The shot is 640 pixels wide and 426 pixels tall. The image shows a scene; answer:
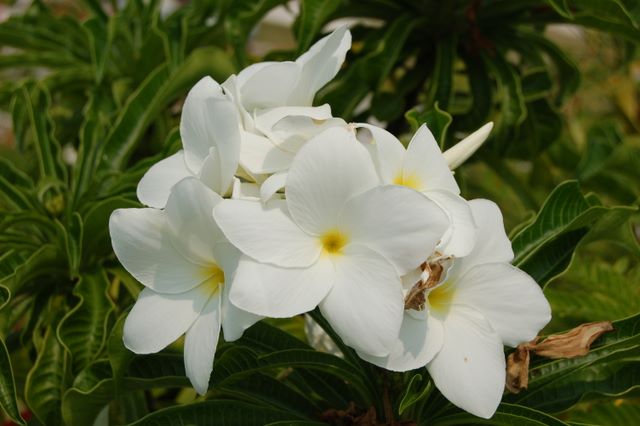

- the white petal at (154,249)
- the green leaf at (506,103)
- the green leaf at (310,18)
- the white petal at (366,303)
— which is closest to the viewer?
the white petal at (366,303)

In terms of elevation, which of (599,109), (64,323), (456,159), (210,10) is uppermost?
(456,159)

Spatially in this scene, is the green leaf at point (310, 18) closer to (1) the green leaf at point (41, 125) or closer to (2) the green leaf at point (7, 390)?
(1) the green leaf at point (41, 125)

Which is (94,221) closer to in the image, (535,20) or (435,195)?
(435,195)

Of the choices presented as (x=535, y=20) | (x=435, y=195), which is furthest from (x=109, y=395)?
(x=535, y=20)

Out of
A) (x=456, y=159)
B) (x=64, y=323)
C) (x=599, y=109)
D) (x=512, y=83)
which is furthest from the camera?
(x=599, y=109)

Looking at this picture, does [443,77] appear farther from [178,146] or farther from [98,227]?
[98,227]

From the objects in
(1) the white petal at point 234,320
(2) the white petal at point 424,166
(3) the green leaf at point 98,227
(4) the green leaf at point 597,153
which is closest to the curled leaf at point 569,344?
(2) the white petal at point 424,166

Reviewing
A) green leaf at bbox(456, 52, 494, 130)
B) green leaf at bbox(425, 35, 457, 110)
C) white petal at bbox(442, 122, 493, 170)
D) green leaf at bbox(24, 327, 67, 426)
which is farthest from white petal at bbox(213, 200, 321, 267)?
green leaf at bbox(456, 52, 494, 130)

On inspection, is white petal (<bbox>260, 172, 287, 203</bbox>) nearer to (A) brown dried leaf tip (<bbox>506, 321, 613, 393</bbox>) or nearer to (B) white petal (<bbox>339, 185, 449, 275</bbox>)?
(B) white petal (<bbox>339, 185, 449, 275</bbox>)
